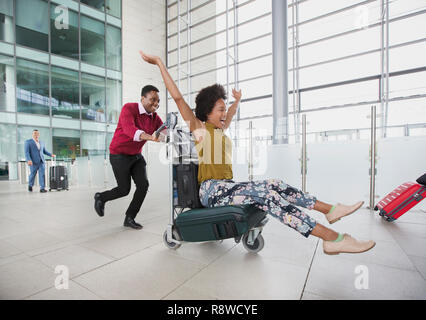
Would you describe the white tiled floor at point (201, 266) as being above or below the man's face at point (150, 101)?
below

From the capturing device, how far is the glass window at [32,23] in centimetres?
788

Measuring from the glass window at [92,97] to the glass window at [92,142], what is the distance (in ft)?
2.09

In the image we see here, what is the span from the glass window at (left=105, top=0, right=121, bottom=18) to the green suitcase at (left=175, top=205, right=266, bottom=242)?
447 inches

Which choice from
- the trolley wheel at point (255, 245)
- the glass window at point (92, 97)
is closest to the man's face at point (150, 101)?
the trolley wheel at point (255, 245)

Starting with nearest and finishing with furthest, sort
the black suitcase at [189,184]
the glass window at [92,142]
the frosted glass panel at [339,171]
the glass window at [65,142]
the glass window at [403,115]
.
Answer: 1. the black suitcase at [189,184]
2. the frosted glass panel at [339,171]
3. the glass window at [403,115]
4. the glass window at [65,142]
5. the glass window at [92,142]

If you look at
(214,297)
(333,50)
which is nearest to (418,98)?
(333,50)

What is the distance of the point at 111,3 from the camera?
1048 centimetres

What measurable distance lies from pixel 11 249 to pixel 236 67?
30.3 feet

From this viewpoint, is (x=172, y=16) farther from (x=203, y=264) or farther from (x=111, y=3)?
(x=203, y=264)

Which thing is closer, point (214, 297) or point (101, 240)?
point (214, 297)

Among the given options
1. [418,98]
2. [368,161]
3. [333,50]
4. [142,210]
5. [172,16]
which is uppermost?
[172,16]

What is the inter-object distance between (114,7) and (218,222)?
41.3 ft

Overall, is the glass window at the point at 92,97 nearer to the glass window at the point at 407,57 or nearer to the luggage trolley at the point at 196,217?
the luggage trolley at the point at 196,217

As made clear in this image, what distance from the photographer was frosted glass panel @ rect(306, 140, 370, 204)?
3.41 m
